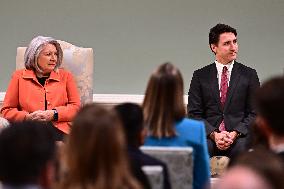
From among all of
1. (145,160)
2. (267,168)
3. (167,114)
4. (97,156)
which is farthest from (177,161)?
(267,168)

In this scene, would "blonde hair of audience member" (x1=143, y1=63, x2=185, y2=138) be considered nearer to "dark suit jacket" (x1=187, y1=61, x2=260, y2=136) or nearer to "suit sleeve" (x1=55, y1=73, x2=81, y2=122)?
"dark suit jacket" (x1=187, y1=61, x2=260, y2=136)

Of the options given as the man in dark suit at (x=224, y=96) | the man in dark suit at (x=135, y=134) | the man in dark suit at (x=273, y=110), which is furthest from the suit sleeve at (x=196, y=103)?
the man in dark suit at (x=273, y=110)

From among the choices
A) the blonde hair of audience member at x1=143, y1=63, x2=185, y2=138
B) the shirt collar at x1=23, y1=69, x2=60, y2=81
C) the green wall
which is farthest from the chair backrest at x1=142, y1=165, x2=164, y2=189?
the green wall

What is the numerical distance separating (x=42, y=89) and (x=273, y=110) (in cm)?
284

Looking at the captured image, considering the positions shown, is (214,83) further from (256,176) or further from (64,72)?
(256,176)

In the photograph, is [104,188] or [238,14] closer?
[104,188]

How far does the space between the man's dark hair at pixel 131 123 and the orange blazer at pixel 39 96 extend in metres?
2.24

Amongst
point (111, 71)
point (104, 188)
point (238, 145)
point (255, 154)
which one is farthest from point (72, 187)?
point (111, 71)

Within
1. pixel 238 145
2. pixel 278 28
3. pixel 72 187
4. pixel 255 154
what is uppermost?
pixel 278 28

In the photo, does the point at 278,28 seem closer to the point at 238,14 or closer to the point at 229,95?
the point at 238,14

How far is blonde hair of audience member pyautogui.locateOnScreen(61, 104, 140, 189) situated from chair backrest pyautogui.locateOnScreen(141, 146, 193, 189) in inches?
24.2

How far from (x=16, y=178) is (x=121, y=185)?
320 millimetres

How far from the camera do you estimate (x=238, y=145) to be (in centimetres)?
443

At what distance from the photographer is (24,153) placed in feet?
5.65
